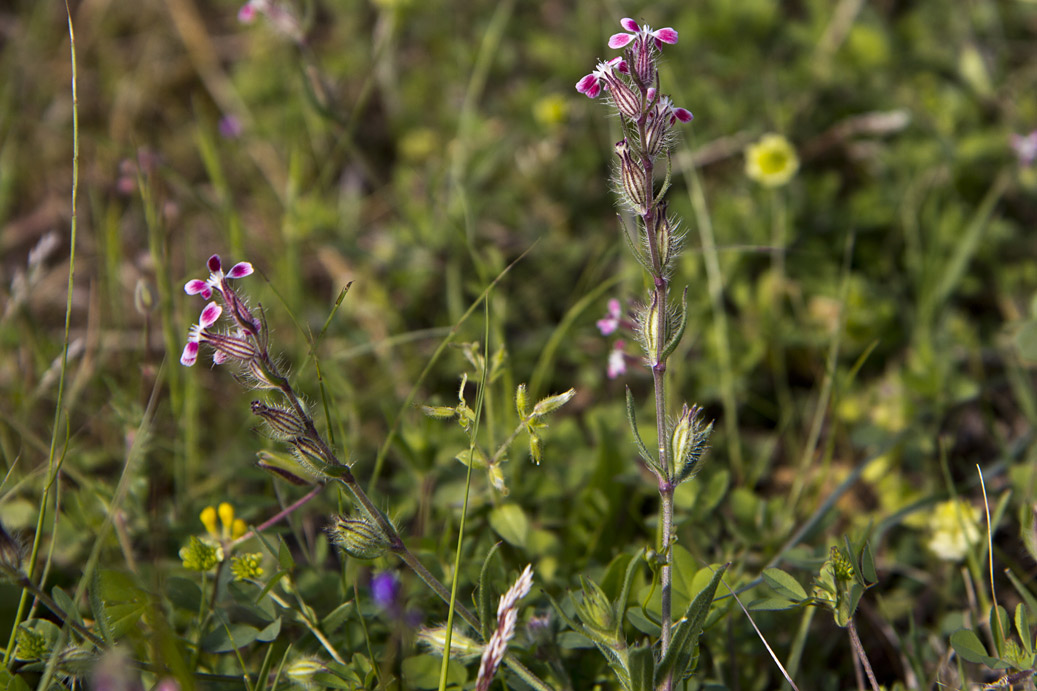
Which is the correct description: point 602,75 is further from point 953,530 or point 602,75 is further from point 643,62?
point 953,530

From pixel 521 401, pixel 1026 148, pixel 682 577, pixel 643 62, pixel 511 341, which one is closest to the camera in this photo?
pixel 643 62

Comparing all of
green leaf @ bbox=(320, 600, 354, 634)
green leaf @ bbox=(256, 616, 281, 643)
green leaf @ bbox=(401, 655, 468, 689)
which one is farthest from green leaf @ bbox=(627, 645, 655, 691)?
green leaf @ bbox=(256, 616, 281, 643)

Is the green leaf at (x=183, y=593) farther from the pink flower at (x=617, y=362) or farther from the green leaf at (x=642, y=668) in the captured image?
the pink flower at (x=617, y=362)

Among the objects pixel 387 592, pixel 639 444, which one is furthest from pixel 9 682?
pixel 639 444

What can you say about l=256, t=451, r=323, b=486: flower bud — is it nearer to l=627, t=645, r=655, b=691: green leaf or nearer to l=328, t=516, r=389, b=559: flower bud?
l=328, t=516, r=389, b=559: flower bud

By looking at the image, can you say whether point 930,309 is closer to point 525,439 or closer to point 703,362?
point 703,362

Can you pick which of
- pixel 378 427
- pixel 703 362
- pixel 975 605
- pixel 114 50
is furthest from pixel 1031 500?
pixel 114 50
